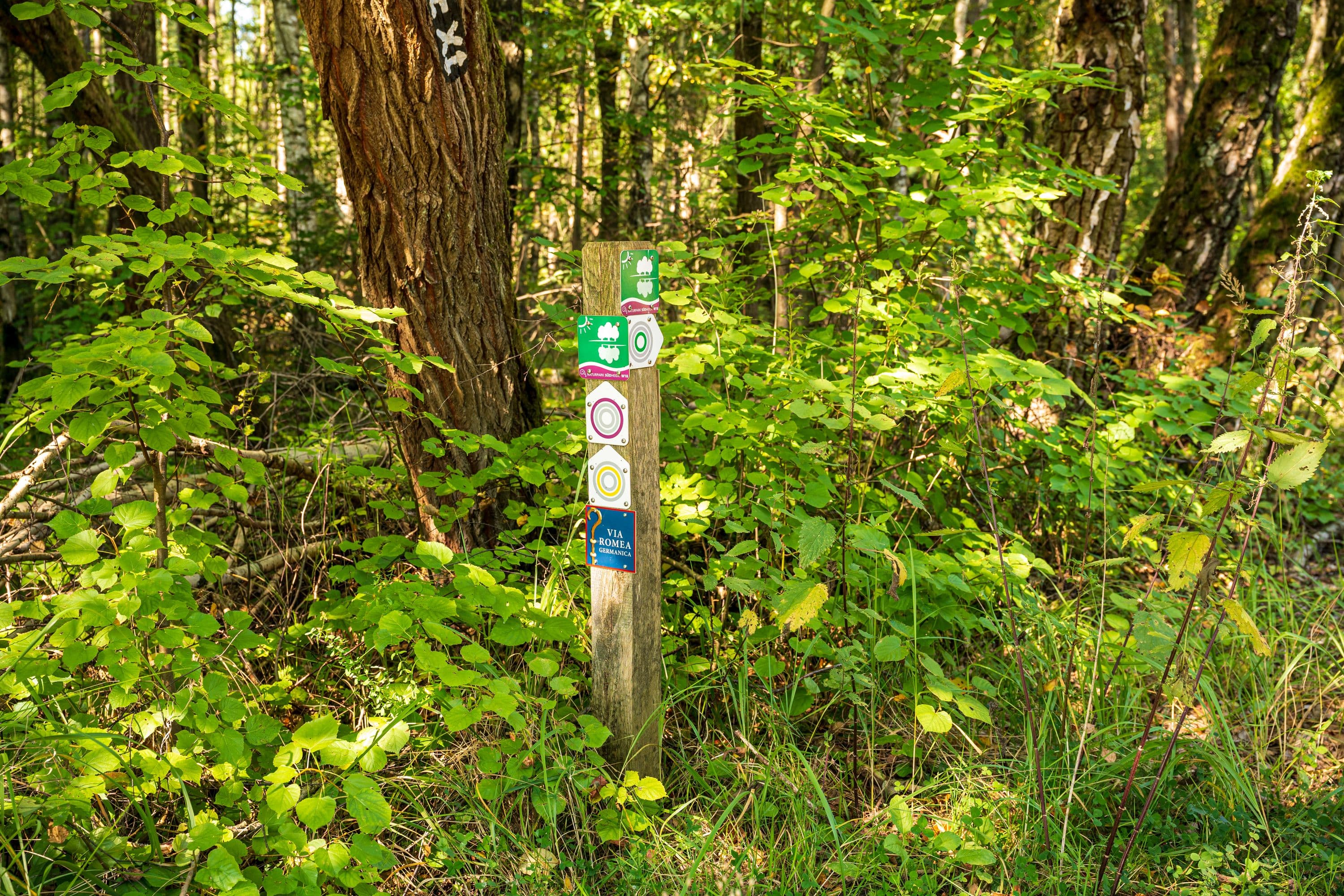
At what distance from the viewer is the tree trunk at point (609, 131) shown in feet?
24.4

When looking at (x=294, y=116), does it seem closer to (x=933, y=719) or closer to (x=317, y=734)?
(x=317, y=734)

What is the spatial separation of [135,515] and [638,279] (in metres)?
1.44

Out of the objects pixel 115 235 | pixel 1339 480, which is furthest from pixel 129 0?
pixel 1339 480

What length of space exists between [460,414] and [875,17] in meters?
2.42

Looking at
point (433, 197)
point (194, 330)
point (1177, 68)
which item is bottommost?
point (194, 330)

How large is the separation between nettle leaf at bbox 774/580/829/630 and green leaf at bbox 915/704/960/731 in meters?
0.35

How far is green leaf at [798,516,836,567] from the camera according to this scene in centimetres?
200

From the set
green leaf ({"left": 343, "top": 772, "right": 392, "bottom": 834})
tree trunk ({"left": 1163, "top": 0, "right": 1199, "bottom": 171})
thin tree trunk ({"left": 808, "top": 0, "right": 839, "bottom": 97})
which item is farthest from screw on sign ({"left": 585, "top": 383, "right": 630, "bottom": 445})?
tree trunk ({"left": 1163, "top": 0, "right": 1199, "bottom": 171})

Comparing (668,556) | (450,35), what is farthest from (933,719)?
(450,35)

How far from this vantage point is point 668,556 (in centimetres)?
→ 324

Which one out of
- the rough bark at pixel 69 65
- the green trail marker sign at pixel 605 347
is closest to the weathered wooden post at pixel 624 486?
the green trail marker sign at pixel 605 347

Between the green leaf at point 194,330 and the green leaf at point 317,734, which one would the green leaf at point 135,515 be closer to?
the green leaf at point 194,330

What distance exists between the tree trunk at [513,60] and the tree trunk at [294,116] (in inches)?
110

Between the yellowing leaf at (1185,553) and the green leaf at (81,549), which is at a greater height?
the yellowing leaf at (1185,553)
